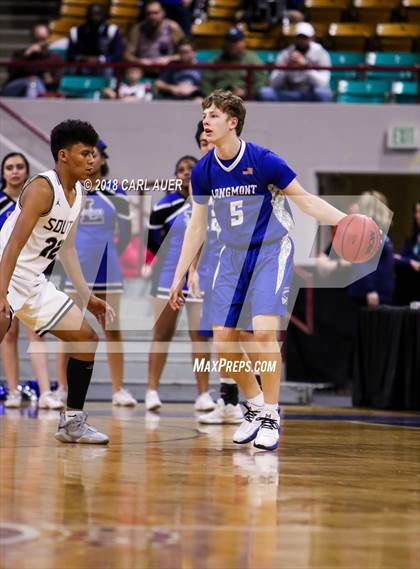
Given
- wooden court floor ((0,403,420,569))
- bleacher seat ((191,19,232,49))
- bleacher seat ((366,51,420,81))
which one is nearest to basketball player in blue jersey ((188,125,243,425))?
wooden court floor ((0,403,420,569))

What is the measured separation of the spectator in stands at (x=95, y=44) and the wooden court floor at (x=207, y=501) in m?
7.01

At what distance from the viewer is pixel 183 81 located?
13.2m

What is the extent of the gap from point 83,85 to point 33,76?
573 millimetres

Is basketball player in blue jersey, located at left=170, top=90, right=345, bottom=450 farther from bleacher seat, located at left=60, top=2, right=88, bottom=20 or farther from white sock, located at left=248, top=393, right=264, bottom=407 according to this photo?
bleacher seat, located at left=60, top=2, right=88, bottom=20

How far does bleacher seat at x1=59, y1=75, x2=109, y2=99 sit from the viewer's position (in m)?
13.7

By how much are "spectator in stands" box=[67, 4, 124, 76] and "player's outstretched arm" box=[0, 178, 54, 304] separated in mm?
7721

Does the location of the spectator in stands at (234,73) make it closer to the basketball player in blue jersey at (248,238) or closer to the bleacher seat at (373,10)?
the bleacher seat at (373,10)

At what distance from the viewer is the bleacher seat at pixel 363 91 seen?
44.2ft

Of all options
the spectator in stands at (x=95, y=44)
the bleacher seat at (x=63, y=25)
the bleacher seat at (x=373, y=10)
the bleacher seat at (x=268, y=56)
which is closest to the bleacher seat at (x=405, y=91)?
the bleacher seat at (x=268, y=56)

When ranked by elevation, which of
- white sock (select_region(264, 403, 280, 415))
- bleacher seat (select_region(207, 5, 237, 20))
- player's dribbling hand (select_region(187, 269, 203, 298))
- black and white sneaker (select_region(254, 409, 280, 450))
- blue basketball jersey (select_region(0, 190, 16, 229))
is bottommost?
black and white sneaker (select_region(254, 409, 280, 450))

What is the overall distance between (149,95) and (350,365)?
13.5ft

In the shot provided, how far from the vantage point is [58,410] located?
8.98 meters

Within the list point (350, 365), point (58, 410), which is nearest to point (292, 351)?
point (350, 365)

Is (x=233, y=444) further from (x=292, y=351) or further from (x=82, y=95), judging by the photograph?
(x=82, y=95)
